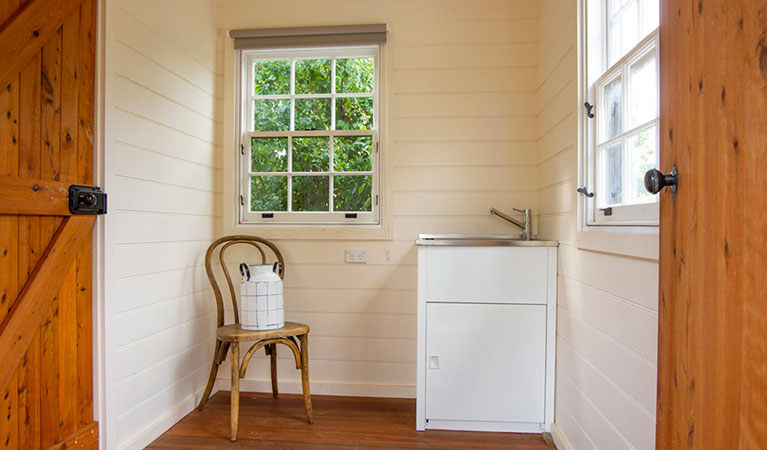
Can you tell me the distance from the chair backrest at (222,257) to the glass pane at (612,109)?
1847 millimetres

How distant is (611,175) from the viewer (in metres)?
1.76

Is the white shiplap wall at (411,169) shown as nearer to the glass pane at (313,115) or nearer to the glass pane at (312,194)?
the glass pane at (312,194)

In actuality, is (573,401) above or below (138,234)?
below

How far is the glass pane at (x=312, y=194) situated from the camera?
9.73 ft

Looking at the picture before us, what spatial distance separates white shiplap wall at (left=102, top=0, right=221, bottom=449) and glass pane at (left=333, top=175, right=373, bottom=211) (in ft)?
2.60

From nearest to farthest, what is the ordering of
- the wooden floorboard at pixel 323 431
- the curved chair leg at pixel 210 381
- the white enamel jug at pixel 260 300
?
the wooden floorboard at pixel 323 431 < the white enamel jug at pixel 260 300 < the curved chair leg at pixel 210 381

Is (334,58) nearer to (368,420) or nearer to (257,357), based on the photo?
(257,357)

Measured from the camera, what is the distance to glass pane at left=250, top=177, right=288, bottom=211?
2.99m

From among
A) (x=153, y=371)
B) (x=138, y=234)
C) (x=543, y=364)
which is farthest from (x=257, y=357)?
(x=543, y=364)

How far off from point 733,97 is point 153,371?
2.49 meters

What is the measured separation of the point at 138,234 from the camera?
6.93 feet

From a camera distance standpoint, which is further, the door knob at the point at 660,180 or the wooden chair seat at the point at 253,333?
the wooden chair seat at the point at 253,333

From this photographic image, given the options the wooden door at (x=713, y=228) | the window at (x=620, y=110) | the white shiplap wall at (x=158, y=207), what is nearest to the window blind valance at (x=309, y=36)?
the white shiplap wall at (x=158, y=207)

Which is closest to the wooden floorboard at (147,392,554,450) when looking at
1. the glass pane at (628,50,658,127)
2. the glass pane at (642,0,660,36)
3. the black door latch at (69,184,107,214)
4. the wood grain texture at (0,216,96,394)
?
the wood grain texture at (0,216,96,394)
